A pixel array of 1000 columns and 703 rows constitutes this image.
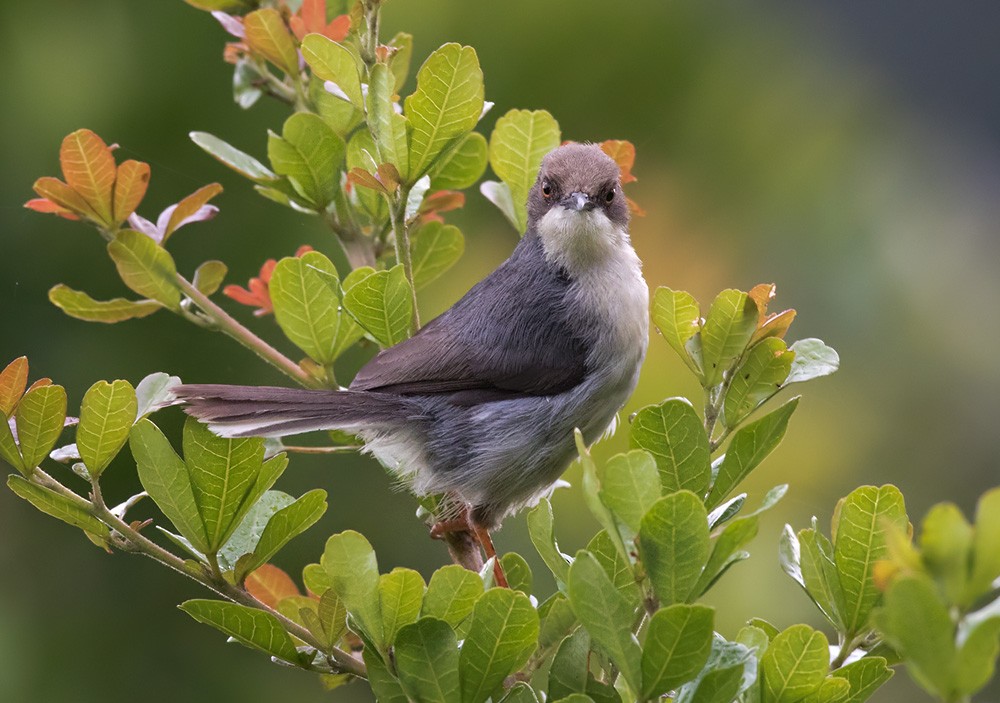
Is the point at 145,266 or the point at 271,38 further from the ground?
the point at 271,38

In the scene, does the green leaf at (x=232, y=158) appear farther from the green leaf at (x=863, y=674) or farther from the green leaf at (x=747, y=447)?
the green leaf at (x=863, y=674)

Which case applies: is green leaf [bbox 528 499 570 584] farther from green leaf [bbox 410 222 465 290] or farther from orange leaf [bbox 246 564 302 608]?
green leaf [bbox 410 222 465 290]

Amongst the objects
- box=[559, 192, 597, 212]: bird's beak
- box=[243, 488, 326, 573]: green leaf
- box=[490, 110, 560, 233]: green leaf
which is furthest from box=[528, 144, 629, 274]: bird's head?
box=[243, 488, 326, 573]: green leaf

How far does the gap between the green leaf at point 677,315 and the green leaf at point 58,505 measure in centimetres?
92

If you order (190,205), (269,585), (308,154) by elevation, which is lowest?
(269,585)

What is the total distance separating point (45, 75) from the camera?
3.84 meters

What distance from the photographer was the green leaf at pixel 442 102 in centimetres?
185

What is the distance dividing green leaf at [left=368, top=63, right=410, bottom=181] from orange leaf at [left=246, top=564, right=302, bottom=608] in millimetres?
768

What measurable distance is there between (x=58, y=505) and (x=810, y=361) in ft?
3.87

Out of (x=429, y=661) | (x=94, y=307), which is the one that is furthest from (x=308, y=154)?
(x=429, y=661)

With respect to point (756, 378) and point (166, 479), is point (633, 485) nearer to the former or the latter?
point (756, 378)

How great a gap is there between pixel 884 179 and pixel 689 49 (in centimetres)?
155

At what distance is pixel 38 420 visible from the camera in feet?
5.25

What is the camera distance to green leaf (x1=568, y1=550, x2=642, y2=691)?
1.22m
